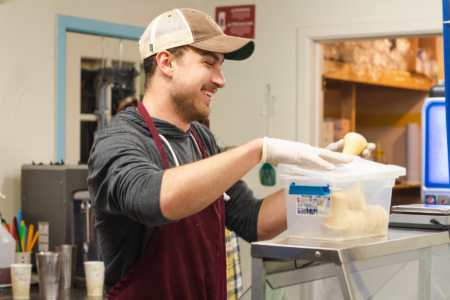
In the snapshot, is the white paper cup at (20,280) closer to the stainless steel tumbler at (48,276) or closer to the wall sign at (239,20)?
the stainless steel tumbler at (48,276)

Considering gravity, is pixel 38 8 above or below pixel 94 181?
above

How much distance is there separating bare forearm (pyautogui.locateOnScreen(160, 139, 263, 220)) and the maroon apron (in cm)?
27

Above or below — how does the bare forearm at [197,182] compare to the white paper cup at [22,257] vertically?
above

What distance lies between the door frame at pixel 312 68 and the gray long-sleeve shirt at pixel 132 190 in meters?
1.89

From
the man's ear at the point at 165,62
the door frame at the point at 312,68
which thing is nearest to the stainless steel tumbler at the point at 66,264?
the man's ear at the point at 165,62

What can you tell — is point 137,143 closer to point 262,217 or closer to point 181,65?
point 181,65

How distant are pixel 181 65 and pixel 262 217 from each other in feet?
1.62

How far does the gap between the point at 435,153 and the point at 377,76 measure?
2874mm

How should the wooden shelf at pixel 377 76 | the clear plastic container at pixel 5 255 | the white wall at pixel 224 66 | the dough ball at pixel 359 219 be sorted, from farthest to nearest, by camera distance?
the wooden shelf at pixel 377 76, the white wall at pixel 224 66, the clear plastic container at pixel 5 255, the dough ball at pixel 359 219

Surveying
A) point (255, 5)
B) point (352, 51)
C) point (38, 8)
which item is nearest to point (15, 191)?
point (38, 8)

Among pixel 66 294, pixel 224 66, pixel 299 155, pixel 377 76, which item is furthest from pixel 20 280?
pixel 377 76

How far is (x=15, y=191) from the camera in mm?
2738

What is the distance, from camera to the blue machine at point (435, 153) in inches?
81.7

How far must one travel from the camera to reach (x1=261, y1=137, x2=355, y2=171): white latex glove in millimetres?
1117
